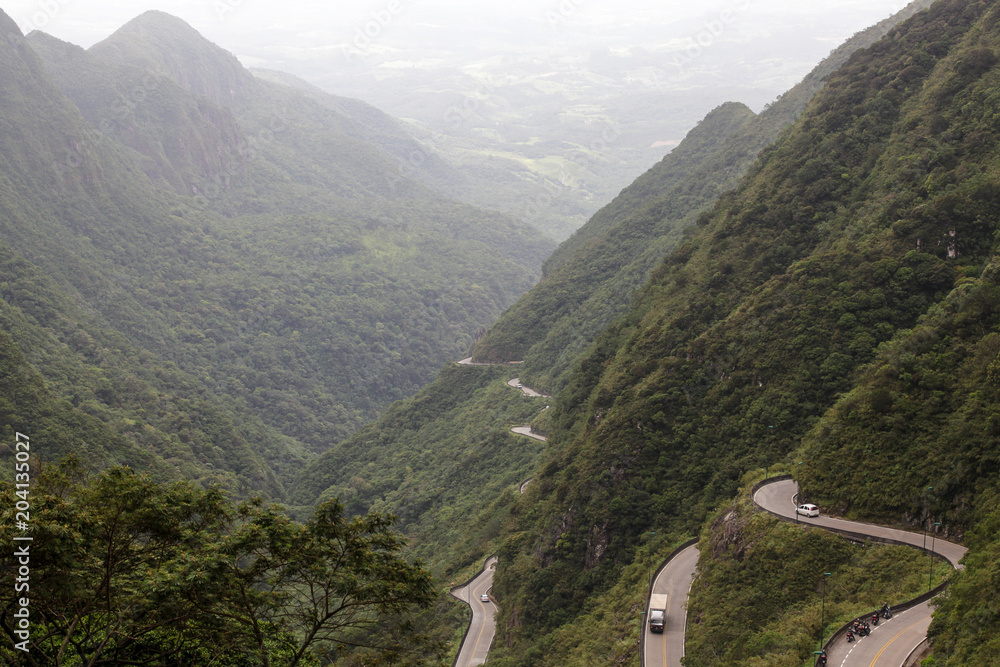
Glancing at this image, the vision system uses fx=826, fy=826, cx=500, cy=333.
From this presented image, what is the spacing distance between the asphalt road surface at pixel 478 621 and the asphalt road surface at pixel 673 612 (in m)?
Answer: 12.7

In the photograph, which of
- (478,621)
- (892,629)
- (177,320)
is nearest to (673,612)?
(892,629)

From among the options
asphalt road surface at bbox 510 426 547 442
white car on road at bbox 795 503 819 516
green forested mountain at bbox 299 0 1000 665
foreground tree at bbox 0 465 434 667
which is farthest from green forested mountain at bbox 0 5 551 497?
white car on road at bbox 795 503 819 516

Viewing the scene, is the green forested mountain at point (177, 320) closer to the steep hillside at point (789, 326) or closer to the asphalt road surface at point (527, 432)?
the asphalt road surface at point (527, 432)

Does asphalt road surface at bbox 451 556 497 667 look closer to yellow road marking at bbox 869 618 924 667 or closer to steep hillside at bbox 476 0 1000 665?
steep hillside at bbox 476 0 1000 665

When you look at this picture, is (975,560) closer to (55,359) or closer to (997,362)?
(997,362)

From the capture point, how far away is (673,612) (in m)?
34.9

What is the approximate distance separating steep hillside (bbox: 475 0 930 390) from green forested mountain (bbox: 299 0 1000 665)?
28.1m

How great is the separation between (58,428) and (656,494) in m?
58.3

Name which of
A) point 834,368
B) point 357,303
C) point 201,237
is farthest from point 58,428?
point 201,237

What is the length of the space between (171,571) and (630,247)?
302ft

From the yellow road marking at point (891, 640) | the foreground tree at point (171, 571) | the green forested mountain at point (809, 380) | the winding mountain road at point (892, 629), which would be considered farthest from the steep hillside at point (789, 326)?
the foreground tree at point (171, 571)

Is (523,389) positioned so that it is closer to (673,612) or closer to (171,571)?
(673,612)

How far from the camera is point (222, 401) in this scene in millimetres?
138625

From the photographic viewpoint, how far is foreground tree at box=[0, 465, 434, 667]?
19.8 meters
